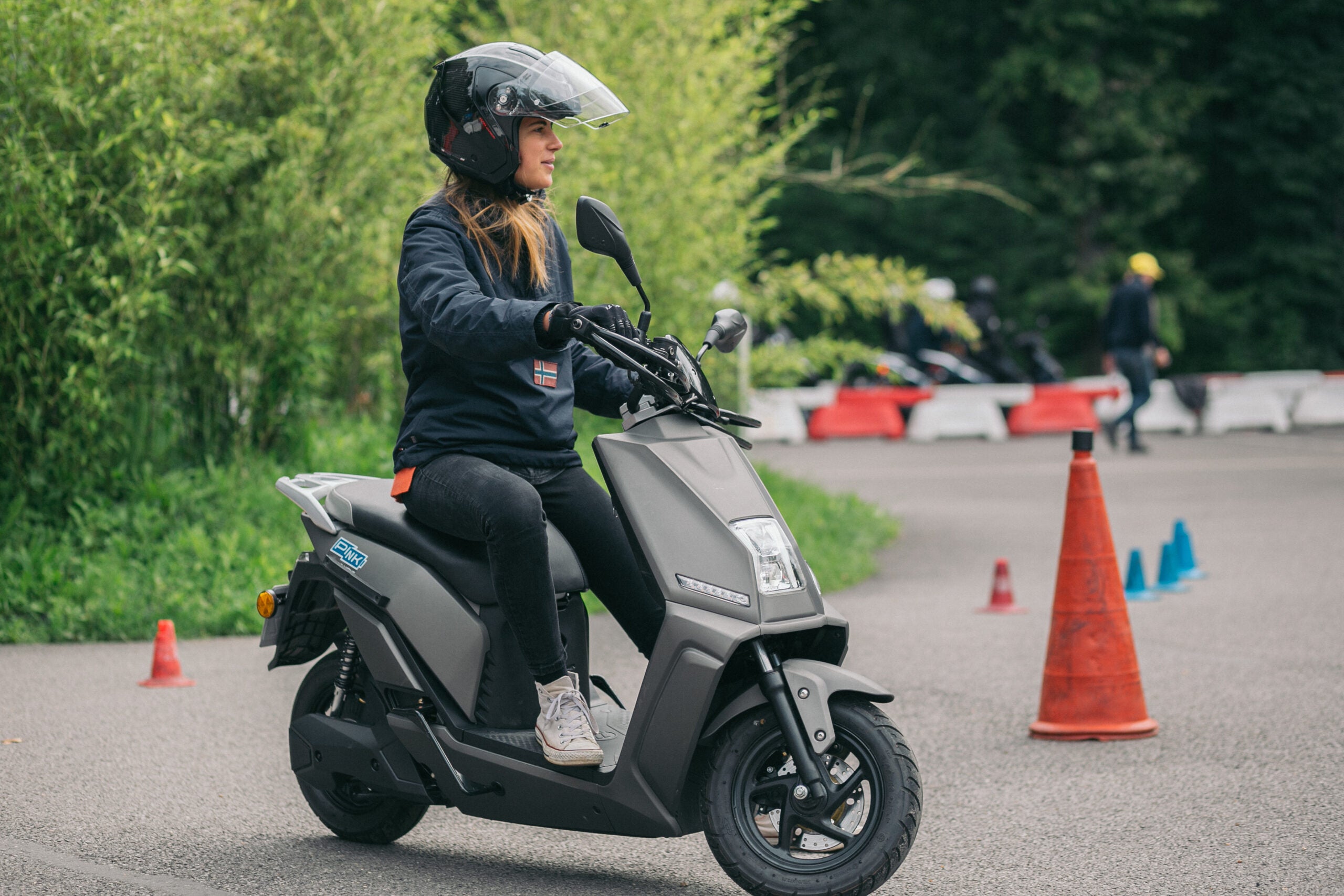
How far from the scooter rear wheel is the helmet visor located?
5.37 feet

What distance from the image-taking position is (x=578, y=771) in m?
4.05

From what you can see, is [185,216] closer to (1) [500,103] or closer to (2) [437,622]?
(1) [500,103]

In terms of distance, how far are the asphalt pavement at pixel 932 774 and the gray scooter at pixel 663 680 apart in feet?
1.06

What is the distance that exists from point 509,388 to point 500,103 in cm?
73

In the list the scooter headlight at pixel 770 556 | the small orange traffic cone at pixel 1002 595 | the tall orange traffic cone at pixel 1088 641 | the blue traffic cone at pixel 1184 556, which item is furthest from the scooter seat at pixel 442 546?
the blue traffic cone at pixel 1184 556

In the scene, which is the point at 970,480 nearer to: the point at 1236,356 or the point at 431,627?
the point at 431,627

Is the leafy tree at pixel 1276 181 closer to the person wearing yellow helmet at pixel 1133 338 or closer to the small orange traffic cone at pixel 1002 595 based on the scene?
the person wearing yellow helmet at pixel 1133 338

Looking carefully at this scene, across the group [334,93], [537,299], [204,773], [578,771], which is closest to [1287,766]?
[578,771]

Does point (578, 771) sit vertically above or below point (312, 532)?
below

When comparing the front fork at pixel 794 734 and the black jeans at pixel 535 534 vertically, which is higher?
the black jeans at pixel 535 534

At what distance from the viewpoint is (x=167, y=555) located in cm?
854

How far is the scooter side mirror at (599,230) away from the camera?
399 centimetres

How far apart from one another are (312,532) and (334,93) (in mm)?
5370

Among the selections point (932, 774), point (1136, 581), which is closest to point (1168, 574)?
point (1136, 581)
